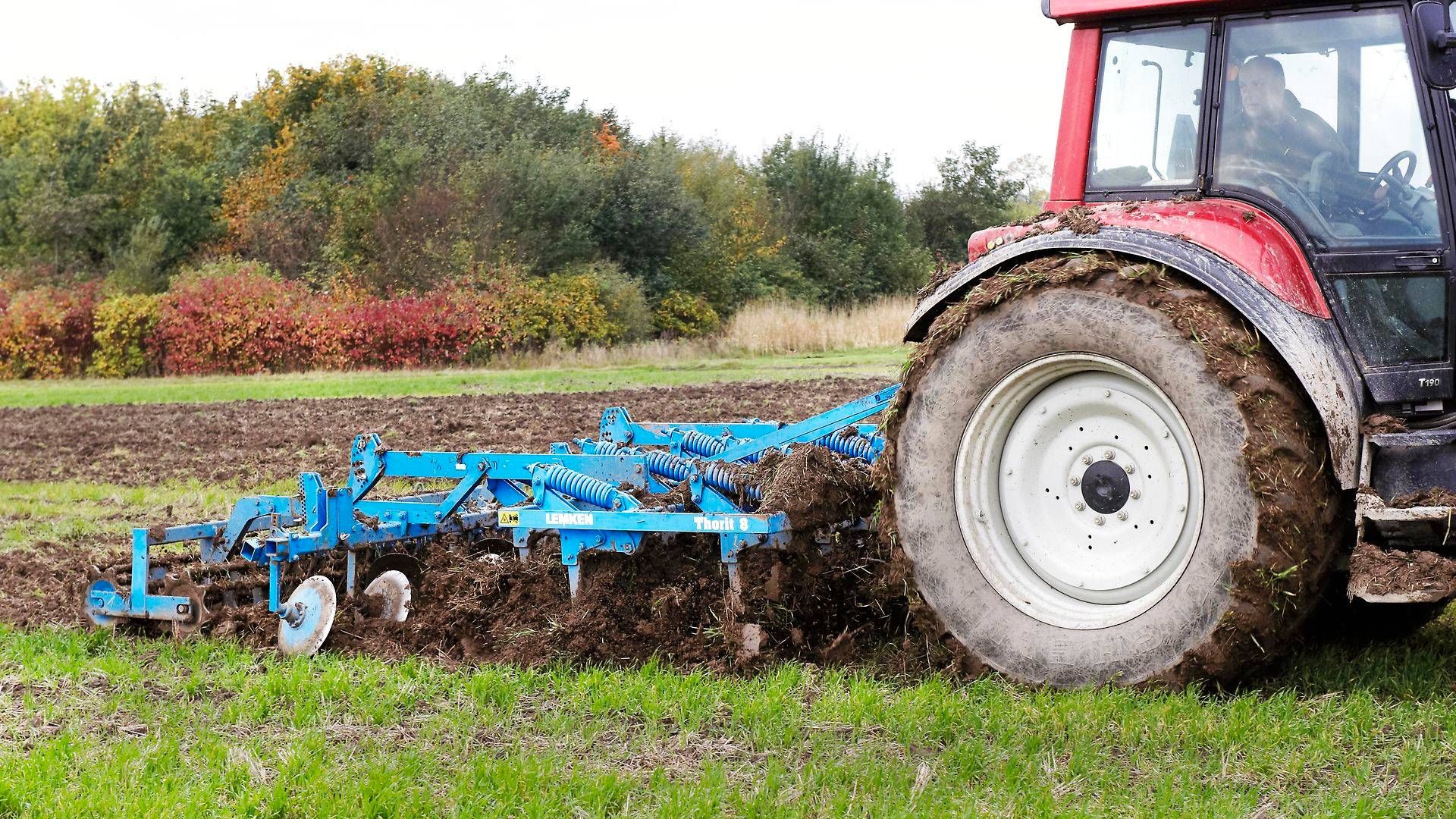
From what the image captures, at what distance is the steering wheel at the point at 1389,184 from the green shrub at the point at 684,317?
108 ft

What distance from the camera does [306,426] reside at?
15.4m

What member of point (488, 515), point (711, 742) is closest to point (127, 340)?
point (488, 515)

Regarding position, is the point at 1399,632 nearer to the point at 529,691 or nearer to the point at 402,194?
the point at 529,691

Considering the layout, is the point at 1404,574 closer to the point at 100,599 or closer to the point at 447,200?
the point at 100,599

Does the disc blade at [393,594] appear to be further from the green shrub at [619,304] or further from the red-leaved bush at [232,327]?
the green shrub at [619,304]

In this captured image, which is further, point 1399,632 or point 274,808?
point 1399,632

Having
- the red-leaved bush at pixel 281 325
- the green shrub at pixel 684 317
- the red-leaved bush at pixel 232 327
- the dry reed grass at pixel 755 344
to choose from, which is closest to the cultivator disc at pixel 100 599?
the dry reed grass at pixel 755 344

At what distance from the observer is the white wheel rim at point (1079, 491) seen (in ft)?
14.4

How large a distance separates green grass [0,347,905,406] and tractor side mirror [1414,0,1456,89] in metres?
15.9

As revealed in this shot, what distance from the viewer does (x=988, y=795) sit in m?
3.74

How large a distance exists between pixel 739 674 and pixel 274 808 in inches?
72.1

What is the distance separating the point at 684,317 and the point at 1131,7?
34.1 meters

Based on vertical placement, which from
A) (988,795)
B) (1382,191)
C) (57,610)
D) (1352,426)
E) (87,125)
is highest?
(87,125)

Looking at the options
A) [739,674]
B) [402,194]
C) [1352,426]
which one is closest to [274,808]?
[739,674]
